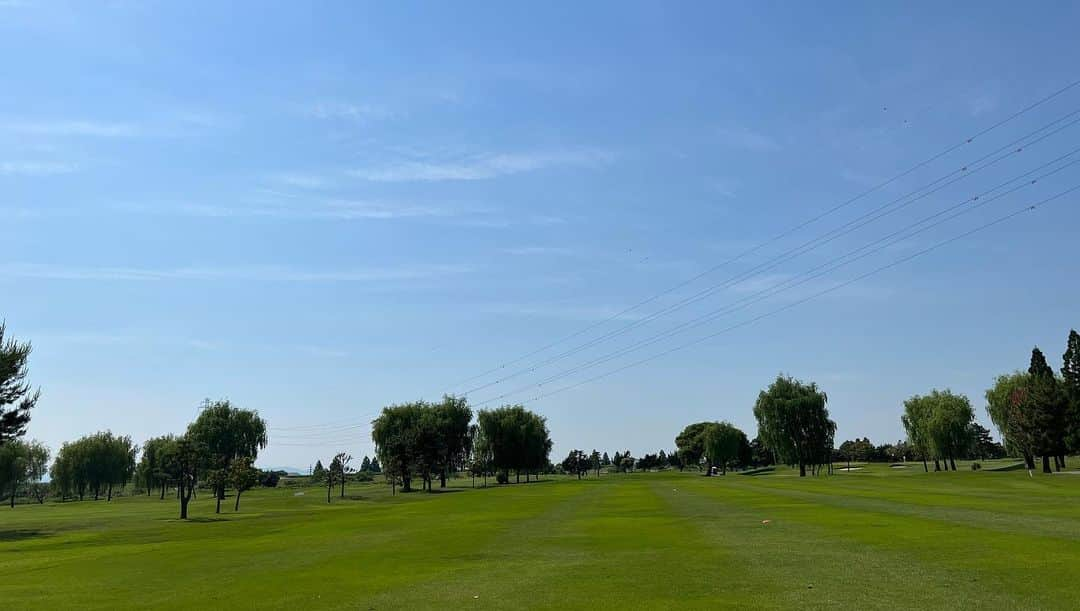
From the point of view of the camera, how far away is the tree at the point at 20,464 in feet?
395

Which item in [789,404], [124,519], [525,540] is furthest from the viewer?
[789,404]

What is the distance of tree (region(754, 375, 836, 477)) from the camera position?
115 metres

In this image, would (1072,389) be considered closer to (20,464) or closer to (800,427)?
(800,427)

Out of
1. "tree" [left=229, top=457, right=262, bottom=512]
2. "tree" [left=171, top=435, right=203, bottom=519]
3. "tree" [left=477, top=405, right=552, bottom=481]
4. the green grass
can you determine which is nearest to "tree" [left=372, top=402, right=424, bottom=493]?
"tree" [left=477, top=405, right=552, bottom=481]

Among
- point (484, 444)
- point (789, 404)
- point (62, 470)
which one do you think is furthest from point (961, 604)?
point (62, 470)

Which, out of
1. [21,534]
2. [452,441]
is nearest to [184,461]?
[21,534]

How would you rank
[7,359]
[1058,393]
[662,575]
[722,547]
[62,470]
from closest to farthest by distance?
1. [662,575]
2. [722,547]
3. [7,359]
4. [1058,393]
5. [62,470]

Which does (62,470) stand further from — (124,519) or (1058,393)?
(1058,393)

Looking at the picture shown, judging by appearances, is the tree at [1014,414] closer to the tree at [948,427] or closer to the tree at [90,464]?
the tree at [948,427]

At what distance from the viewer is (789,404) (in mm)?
114250

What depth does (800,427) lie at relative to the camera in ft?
377

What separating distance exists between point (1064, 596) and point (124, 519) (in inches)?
2986

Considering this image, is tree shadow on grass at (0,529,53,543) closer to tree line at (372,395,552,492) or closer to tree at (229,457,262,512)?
tree at (229,457,262,512)

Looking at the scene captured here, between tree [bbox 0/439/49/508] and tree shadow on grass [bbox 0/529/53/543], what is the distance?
50572mm
